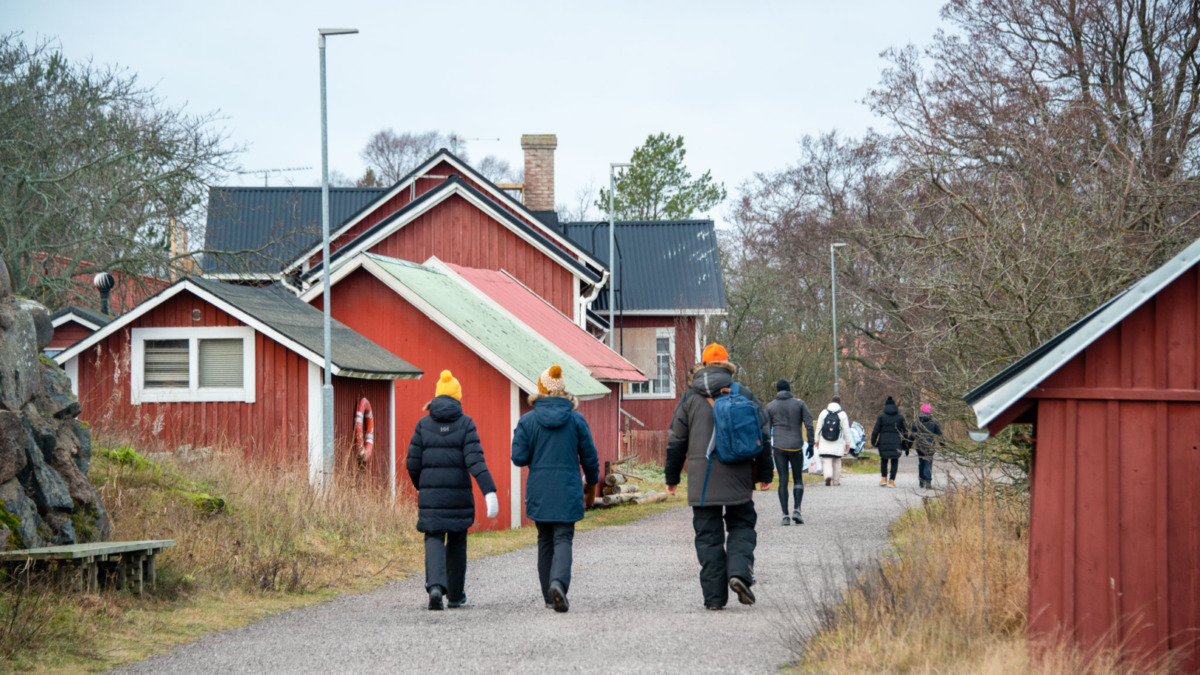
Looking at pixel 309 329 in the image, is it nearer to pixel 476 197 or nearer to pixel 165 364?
pixel 165 364

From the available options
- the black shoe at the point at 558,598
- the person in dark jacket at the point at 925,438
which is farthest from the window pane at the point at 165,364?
the person in dark jacket at the point at 925,438

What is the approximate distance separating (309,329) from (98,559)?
849cm

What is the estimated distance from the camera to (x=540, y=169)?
3538 centimetres

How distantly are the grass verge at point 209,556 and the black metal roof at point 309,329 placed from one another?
6.30 ft

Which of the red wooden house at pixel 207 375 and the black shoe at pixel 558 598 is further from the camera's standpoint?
the red wooden house at pixel 207 375

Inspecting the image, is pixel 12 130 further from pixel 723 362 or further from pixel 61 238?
pixel 723 362

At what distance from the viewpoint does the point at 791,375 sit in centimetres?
3438

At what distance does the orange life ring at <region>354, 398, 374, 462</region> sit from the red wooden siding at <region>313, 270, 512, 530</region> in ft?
5.05

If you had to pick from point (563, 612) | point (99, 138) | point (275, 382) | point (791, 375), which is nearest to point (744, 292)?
point (791, 375)

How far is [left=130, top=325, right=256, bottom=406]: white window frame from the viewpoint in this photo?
54.9 feet

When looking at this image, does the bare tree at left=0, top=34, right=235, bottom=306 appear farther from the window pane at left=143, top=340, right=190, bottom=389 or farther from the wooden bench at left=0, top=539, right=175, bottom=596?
the wooden bench at left=0, top=539, right=175, bottom=596

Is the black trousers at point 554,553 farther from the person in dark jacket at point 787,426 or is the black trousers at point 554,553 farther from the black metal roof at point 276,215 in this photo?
the black metal roof at point 276,215

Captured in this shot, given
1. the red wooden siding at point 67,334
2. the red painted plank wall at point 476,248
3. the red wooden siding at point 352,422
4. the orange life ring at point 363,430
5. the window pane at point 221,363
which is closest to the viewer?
the window pane at point 221,363

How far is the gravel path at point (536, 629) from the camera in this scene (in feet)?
25.6
